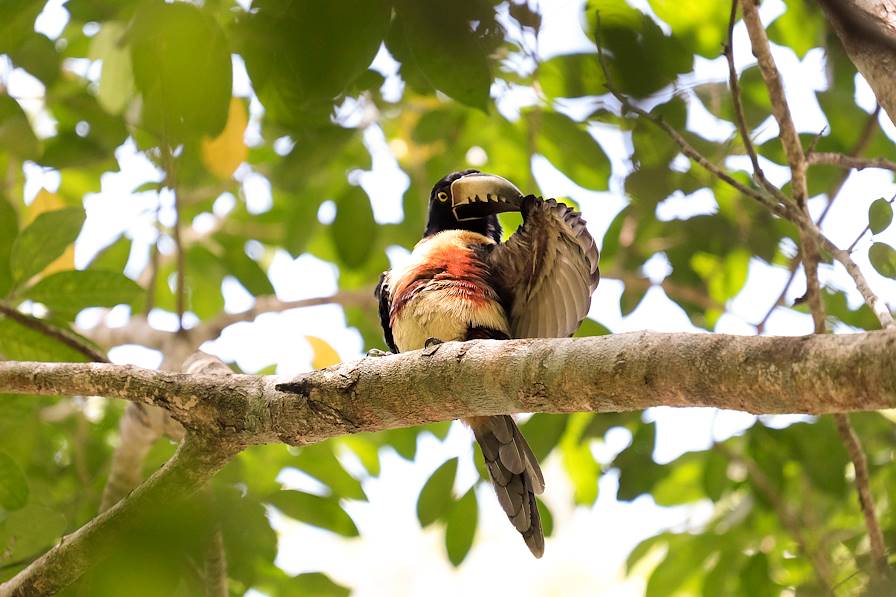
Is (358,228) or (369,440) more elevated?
(358,228)

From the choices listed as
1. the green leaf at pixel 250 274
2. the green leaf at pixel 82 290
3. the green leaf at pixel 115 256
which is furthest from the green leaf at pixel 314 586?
the green leaf at pixel 115 256

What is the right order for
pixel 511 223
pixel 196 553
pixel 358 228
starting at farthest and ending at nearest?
pixel 511 223, pixel 358 228, pixel 196 553

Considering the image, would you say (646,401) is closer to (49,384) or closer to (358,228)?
(49,384)

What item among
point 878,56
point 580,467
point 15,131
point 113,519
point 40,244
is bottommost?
point 113,519

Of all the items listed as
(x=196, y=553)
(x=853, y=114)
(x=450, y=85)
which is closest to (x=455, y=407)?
(x=450, y=85)

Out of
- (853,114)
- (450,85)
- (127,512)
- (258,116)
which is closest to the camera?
(450,85)

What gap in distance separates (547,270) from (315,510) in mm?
1125

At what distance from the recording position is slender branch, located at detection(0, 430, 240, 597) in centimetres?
186

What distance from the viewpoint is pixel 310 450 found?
3.48 metres

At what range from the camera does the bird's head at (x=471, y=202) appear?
117 inches

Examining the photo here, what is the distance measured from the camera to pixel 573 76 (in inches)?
87.6

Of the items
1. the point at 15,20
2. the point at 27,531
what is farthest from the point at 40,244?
the point at 27,531

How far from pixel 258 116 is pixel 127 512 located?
9.49 feet

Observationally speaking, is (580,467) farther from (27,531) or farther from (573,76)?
(27,531)
